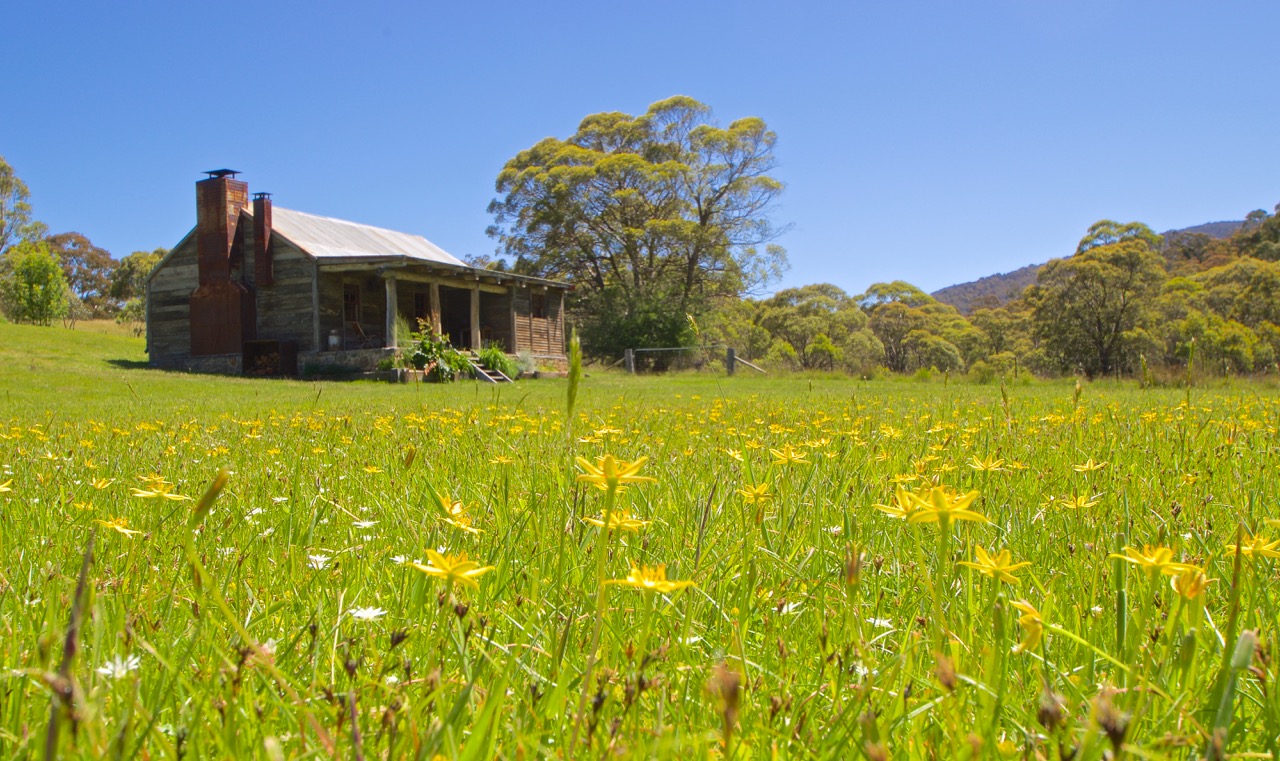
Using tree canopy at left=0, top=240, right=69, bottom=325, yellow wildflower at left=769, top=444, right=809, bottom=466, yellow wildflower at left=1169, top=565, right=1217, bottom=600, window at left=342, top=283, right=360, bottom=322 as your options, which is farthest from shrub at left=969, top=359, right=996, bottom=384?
tree canopy at left=0, top=240, right=69, bottom=325

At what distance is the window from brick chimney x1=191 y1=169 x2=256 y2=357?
2.47m

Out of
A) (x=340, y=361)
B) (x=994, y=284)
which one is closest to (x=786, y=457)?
(x=340, y=361)

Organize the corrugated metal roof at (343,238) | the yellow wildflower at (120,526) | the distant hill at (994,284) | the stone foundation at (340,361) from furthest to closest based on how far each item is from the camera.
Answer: the distant hill at (994,284) → the corrugated metal roof at (343,238) → the stone foundation at (340,361) → the yellow wildflower at (120,526)

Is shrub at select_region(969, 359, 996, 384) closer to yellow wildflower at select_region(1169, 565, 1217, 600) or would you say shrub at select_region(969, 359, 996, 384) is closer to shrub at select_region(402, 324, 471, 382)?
shrub at select_region(402, 324, 471, 382)

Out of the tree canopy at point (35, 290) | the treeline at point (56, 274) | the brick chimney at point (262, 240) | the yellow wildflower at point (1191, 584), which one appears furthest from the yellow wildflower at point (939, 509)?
the tree canopy at point (35, 290)

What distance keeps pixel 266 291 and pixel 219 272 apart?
4.37 ft

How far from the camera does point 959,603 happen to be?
1431 mm

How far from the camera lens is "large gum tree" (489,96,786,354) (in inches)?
1288

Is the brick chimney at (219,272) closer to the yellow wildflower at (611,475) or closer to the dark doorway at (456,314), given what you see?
the dark doorway at (456,314)

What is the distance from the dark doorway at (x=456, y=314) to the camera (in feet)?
86.4

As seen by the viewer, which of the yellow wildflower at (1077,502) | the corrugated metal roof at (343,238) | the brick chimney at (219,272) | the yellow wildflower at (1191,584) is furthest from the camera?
the corrugated metal roof at (343,238)

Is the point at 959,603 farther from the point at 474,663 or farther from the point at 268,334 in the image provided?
the point at 268,334

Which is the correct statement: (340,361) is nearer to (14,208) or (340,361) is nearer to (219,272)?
(219,272)

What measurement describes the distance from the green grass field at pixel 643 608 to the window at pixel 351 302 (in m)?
20.9
